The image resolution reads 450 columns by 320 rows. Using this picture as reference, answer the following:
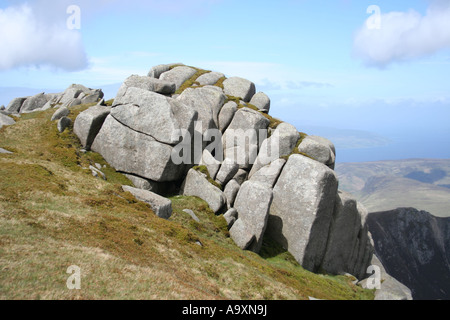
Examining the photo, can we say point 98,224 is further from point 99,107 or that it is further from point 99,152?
point 99,107

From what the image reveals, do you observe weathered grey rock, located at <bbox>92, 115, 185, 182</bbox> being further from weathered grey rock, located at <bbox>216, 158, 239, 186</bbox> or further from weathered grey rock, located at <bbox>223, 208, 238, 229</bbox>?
weathered grey rock, located at <bbox>223, 208, 238, 229</bbox>

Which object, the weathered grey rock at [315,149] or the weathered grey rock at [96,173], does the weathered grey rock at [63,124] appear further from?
the weathered grey rock at [315,149]

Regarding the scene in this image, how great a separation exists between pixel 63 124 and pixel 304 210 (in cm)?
3894

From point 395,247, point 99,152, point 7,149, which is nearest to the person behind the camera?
point 7,149

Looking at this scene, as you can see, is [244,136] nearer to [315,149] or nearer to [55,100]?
[315,149]

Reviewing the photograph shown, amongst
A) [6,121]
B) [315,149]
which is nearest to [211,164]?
[315,149]

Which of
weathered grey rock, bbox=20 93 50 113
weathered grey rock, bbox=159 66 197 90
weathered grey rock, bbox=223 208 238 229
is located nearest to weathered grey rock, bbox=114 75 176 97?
weathered grey rock, bbox=159 66 197 90

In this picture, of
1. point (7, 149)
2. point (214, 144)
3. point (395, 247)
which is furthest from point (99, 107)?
point (395, 247)

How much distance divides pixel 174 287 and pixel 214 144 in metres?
34.9

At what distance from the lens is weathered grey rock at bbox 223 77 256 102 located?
66.2 metres

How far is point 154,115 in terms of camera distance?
4594 centimetres

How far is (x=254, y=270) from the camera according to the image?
1140 inches

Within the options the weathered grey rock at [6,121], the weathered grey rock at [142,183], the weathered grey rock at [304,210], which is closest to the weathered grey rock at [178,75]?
the weathered grey rock at [142,183]

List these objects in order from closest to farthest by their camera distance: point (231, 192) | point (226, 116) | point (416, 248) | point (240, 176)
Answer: point (231, 192)
point (240, 176)
point (226, 116)
point (416, 248)
